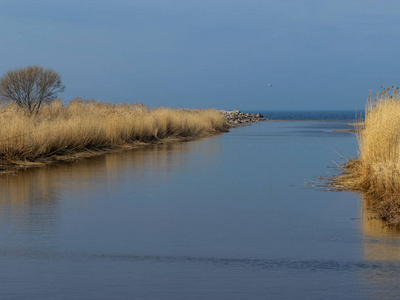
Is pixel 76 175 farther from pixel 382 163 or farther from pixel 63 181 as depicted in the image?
pixel 382 163

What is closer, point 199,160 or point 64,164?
point 64,164

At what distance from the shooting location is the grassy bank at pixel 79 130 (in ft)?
61.2

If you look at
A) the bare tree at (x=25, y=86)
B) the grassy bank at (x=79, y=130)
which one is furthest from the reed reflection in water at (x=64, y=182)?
the bare tree at (x=25, y=86)

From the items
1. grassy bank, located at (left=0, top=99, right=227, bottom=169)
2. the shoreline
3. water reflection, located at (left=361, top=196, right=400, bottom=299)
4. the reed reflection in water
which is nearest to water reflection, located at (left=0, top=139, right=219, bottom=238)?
the reed reflection in water

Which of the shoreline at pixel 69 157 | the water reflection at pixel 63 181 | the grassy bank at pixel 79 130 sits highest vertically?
the grassy bank at pixel 79 130

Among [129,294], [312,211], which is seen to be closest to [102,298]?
[129,294]

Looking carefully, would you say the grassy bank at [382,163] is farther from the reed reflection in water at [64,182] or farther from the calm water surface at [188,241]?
the reed reflection in water at [64,182]

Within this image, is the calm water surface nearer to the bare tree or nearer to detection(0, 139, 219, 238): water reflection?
detection(0, 139, 219, 238): water reflection

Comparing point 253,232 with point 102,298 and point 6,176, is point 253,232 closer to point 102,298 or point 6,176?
point 102,298

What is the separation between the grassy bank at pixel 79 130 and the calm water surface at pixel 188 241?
11.7ft

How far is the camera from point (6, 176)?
15508mm

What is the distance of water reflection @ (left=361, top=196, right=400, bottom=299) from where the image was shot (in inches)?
241

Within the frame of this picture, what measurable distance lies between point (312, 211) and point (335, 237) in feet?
7.25

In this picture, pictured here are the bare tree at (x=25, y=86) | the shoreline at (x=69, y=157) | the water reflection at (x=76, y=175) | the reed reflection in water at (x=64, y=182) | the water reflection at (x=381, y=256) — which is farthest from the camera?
the bare tree at (x=25, y=86)
